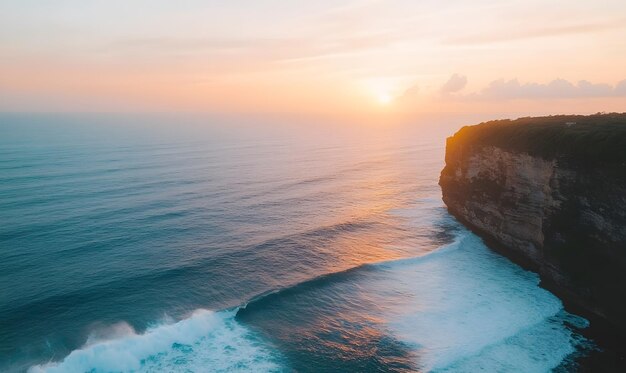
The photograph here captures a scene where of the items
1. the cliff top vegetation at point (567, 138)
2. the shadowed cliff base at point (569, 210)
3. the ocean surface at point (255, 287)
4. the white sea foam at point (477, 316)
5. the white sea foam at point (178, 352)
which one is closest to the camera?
the white sea foam at point (178, 352)

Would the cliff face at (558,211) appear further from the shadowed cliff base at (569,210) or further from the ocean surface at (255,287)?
the ocean surface at (255,287)

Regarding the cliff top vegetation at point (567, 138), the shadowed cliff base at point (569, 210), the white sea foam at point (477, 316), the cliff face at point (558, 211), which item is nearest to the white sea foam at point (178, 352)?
the white sea foam at point (477, 316)

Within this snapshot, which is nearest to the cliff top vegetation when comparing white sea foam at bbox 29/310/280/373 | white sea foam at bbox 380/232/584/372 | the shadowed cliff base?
the shadowed cliff base

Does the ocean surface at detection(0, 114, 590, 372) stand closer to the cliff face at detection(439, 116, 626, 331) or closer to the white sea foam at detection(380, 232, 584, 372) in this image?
the white sea foam at detection(380, 232, 584, 372)

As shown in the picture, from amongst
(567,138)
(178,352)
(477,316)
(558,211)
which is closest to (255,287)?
(178,352)

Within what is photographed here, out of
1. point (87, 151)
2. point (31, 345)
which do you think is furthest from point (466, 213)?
point (87, 151)
